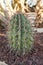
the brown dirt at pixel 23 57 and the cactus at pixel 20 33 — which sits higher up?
the cactus at pixel 20 33

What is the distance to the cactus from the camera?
4121 millimetres

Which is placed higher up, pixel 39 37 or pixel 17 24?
pixel 17 24

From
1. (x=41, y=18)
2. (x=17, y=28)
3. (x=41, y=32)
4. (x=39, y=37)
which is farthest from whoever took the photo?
(x=41, y=18)

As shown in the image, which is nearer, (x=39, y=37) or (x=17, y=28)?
(x=17, y=28)

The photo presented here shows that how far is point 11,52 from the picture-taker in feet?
14.4

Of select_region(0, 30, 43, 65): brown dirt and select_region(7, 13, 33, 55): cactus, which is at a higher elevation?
select_region(7, 13, 33, 55): cactus

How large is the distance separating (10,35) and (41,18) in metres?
2.73

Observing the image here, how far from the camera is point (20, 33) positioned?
4105mm

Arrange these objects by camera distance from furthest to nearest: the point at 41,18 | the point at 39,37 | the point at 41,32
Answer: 1. the point at 41,18
2. the point at 41,32
3. the point at 39,37

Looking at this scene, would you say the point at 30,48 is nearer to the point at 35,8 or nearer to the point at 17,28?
the point at 17,28

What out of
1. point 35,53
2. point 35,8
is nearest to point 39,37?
point 35,53

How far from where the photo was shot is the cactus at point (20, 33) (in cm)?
412

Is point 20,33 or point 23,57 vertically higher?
point 20,33

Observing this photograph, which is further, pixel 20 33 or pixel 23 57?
pixel 23 57
